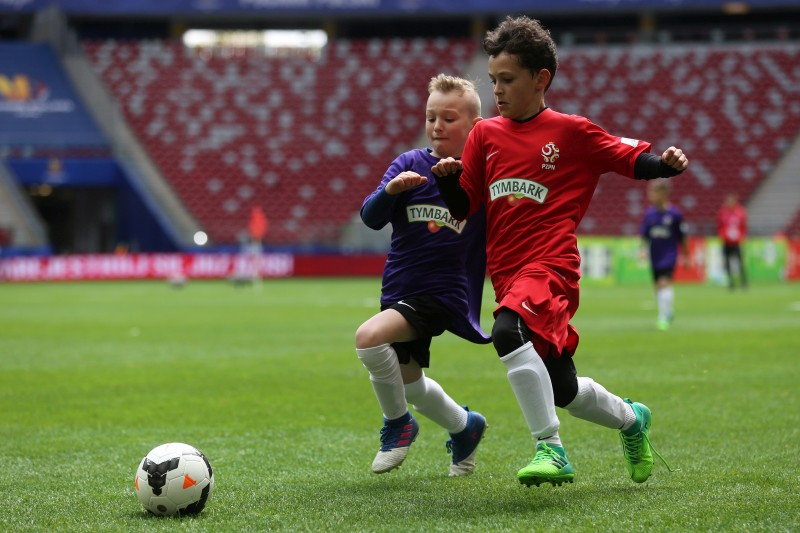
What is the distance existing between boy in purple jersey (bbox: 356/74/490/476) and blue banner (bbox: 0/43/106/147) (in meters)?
36.9

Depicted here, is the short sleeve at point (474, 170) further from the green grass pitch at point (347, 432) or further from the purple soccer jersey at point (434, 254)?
the green grass pitch at point (347, 432)

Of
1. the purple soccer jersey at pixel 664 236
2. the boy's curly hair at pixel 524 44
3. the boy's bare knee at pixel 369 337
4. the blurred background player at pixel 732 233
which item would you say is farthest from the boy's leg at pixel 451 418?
the blurred background player at pixel 732 233

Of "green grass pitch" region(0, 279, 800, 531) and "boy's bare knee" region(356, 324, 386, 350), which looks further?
"boy's bare knee" region(356, 324, 386, 350)

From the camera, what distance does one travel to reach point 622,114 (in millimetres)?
41406

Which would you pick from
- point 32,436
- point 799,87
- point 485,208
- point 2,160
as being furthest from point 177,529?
point 799,87

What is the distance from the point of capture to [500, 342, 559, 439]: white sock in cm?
486

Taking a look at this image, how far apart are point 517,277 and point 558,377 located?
1.66 feet

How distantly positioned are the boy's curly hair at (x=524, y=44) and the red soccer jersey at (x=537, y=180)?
27cm

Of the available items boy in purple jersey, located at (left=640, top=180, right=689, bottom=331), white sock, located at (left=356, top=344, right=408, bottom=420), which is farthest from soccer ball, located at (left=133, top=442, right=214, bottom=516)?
boy in purple jersey, located at (left=640, top=180, right=689, bottom=331)

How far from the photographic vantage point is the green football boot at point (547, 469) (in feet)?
15.3

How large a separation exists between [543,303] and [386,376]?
1.05 meters

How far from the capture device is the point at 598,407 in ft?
17.3

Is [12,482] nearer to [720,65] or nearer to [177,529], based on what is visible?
[177,529]

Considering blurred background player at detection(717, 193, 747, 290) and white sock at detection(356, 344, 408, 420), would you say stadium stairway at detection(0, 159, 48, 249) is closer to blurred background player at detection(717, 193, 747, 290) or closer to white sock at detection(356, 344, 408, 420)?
blurred background player at detection(717, 193, 747, 290)
